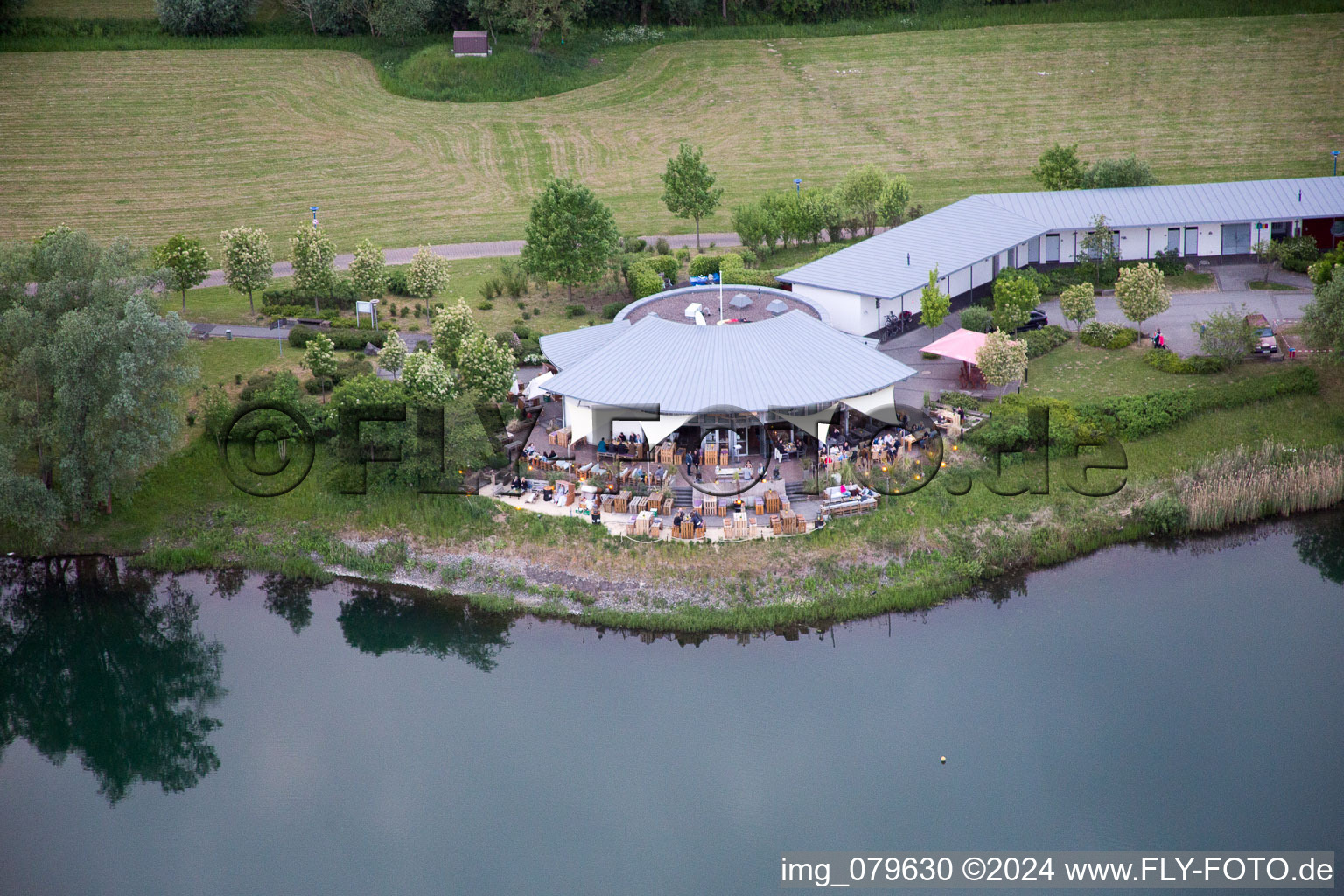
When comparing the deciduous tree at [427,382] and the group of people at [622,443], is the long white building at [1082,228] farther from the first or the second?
the deciduous tree at [427,382]

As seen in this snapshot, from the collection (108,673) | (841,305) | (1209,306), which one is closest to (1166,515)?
(841,305)

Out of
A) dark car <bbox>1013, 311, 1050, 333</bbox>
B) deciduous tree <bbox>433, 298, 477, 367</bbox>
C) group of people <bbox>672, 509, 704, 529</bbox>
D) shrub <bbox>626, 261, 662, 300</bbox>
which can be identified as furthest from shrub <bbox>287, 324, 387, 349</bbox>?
dark car <bbox>1013, 311, 1050, 333</bbox>

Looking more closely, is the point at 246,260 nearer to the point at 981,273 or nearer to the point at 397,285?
the point at 397,285

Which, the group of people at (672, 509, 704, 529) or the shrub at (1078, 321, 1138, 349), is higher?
the shrub at (1078, 321, 1138, 349)

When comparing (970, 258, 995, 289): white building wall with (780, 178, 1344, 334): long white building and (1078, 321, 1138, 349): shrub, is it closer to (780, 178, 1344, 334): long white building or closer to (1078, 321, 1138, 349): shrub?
(780, 178, 1344, 334): long white building

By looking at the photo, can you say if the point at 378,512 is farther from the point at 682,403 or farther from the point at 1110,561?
the point at 1110,561

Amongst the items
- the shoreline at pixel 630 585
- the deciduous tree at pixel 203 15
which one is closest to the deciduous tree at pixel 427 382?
the shoreline at pixel 630 585

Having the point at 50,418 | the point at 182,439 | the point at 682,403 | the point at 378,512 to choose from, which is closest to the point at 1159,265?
the point at 682,403
